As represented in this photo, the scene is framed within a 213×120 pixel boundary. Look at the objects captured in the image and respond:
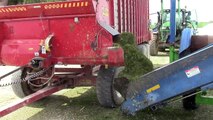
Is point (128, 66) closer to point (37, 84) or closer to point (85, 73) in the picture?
point (85, 73)

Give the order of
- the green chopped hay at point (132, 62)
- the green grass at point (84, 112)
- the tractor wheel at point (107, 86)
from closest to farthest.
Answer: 1. the green grass at point (84, 112)
2. the tractor wheel at point (107, 86)
3. the green chopped hay at point (132, 62)

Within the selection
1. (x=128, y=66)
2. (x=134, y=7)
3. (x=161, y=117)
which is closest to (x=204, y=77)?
(x=161, y=117)

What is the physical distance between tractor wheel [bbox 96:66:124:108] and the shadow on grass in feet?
0.62

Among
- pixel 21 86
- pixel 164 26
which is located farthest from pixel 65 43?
pixel 164 26

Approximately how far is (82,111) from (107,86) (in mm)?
678

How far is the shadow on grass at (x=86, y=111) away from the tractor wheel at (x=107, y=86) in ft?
0.62

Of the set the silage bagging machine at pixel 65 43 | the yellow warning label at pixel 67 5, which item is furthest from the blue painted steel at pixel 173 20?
the yellow warning label at pixel 67 5

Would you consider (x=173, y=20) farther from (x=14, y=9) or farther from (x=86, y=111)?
(x=14, y=9)

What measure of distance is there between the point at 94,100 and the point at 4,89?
95.0 inches

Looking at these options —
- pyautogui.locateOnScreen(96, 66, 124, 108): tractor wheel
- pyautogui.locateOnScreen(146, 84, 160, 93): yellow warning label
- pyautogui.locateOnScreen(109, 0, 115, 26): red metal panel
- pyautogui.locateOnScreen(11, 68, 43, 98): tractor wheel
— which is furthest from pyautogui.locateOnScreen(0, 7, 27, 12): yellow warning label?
pyautogui.locateOnScreen(146, 84, 160, 93): yellow warning label

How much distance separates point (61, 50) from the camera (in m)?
5.05

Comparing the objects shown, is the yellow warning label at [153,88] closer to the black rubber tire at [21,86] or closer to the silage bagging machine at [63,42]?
the silage bagging machine at [63,42]

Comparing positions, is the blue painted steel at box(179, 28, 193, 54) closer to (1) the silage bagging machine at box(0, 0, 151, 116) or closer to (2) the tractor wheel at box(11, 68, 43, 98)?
(1) the silage bagging machine at box(0, 0, 151, 116)

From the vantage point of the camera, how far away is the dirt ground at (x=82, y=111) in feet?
15.2
